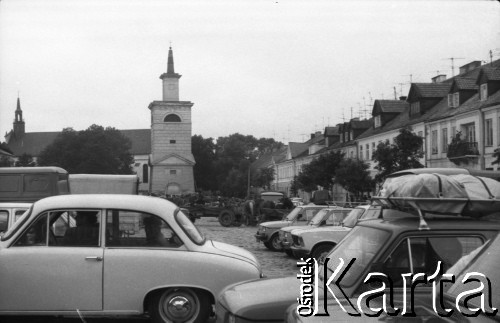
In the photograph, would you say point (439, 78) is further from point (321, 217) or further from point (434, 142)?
point (321, 217)

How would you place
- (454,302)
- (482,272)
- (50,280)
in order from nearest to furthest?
(454,302)
(482,272)
(50,280)

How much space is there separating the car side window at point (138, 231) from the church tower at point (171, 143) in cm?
9203

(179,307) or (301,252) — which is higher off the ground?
(179,307)

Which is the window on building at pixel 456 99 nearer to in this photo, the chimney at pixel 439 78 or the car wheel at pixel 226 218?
the chimney at pixel 439 78

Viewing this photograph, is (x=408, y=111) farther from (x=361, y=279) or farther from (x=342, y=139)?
(x=361, y=279)

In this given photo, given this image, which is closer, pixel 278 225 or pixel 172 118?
pixel 278 225

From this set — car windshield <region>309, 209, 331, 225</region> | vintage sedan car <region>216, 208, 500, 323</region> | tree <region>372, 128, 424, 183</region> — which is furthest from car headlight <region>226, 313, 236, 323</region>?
tree <region>372, 128, 424, 183</region>

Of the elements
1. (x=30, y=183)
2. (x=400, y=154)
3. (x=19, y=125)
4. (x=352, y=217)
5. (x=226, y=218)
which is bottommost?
(x=226, y=218)

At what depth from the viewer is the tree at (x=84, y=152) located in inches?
3214

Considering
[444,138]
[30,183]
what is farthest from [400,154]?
[30,183]

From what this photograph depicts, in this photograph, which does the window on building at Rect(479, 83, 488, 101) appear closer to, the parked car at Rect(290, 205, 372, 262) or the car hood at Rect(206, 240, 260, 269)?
the parked car at Rect(290, 205, 372, 262)

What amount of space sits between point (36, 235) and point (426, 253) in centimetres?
454

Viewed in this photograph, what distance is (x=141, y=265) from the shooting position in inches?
305

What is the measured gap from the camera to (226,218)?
38.6 meters
